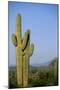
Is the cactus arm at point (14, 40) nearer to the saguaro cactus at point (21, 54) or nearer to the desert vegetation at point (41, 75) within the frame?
the saguaro cactus at point (21, 54)

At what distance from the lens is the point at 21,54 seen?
2.01m

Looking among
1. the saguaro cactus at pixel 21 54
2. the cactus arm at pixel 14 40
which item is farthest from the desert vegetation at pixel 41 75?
the cactus arm at pixel 14 40

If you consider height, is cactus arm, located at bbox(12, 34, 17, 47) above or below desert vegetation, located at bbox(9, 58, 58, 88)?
above

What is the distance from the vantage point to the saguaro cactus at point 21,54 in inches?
78.3

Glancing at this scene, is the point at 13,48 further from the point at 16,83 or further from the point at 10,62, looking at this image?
the point at 16,83

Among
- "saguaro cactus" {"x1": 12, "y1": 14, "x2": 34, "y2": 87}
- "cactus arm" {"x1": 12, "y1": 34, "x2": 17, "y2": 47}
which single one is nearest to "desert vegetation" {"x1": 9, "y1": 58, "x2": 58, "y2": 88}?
"saguaro cactus" {"x1": 12, "y1": 14, "x2": 34, "y2": 87}

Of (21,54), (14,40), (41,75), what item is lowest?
(41,75)

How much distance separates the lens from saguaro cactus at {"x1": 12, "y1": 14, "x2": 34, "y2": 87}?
1988 millimetres

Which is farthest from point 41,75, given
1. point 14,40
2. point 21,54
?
point 14,40

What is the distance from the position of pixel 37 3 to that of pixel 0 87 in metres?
0.99

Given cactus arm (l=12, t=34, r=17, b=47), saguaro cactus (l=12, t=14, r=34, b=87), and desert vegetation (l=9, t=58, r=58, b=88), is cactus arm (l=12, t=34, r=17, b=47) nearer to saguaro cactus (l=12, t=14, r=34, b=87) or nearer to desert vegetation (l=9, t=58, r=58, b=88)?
saguaro cactus (l=12, t=14, r=34, b=87)

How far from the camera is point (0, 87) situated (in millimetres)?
1943

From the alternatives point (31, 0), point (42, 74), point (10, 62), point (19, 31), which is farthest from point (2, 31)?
point (42, 74)

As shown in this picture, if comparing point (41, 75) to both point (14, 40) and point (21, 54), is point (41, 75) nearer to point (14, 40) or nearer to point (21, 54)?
point (21, 54)
